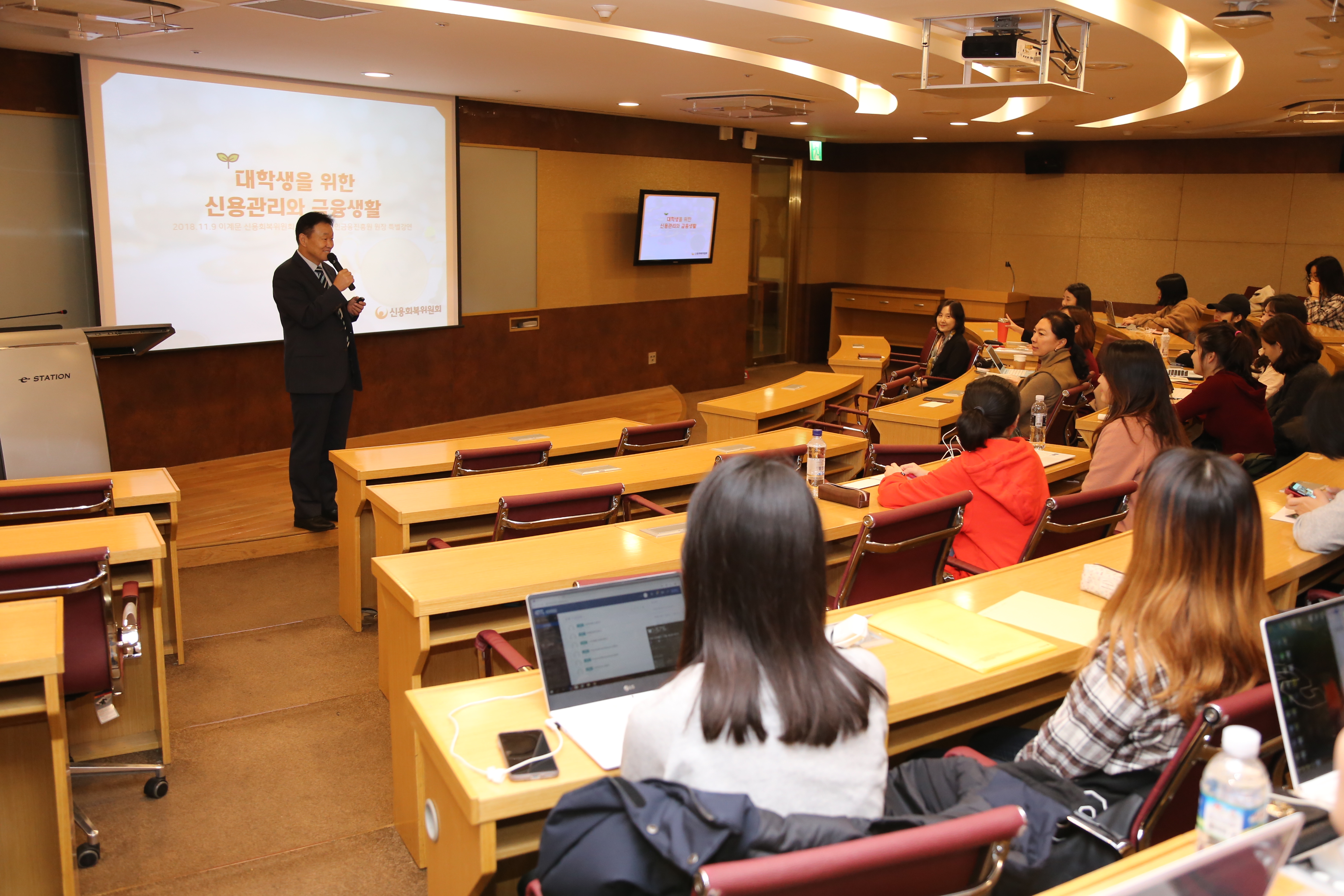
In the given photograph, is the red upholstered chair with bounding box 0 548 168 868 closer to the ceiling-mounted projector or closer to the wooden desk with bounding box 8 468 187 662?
the wooden desk with bounding box 8 468 187 662

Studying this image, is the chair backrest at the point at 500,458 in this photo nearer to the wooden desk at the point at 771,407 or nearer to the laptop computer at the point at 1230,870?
the wooden desk at the point at 771,407

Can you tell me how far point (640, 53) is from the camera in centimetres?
603

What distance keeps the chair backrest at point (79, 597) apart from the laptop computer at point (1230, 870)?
8.68 feet

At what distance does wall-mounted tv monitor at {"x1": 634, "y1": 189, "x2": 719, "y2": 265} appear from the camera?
10.1 m

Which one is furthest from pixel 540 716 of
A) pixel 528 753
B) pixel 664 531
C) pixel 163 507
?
pixel 163 507

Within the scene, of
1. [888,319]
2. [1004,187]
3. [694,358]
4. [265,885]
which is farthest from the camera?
[888,319]

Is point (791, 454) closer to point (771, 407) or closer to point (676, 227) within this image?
point (771, 407)

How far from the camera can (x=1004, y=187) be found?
1283 centimetres

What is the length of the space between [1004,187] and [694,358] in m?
4.85

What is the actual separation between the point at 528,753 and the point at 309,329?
13.6 ft

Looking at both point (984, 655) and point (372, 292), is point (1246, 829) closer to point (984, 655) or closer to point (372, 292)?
point (984, 655)

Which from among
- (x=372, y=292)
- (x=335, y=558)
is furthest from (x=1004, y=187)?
(x=335, y=558)

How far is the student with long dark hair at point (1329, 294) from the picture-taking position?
8.27 metres

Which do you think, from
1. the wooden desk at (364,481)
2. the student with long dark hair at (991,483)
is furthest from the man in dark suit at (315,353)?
the student with long dark hair at (991,483)
